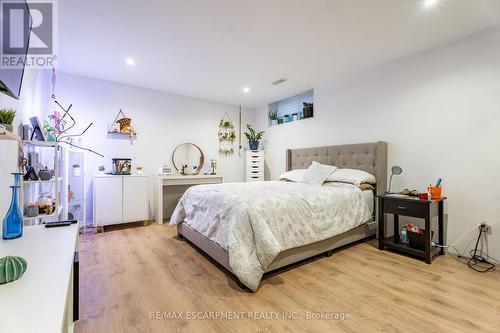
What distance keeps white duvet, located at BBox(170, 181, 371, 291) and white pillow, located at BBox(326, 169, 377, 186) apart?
15 centimetres

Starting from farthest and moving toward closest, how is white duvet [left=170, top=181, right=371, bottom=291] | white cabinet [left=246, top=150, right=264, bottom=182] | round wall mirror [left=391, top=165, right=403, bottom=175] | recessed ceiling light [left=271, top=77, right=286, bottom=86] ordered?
white cabinet [left=246, top=150, right=264, bottom=182]
recessed ceiling light [left=271, top=77, right=286, bottom=86]
round wall mirror [left=391, top=165, right=403, bottom=175]
white duvet [left=170, top=181, right=371, bottom=291]

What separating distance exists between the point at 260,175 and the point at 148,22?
3.30 m

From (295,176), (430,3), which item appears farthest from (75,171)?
(430,3)

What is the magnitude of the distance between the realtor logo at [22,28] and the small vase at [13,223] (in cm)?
74

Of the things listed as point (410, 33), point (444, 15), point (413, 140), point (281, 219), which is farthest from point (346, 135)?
point (281, 219)

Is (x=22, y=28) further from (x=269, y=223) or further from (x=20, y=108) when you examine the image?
(x=269, y=223)

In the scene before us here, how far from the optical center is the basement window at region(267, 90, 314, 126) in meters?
4.13

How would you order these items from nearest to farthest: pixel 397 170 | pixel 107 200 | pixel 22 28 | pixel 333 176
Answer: pixel 22 28 < pixel 397 170 < pixel 333 176 < pixel 107 200

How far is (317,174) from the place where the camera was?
3299 millimetres

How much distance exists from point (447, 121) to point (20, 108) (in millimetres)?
4243

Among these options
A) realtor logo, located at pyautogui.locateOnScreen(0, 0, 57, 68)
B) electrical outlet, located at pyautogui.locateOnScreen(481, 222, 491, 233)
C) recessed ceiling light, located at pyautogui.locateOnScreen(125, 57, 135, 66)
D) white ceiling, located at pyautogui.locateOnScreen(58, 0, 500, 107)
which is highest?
white ceiling, located at pyautogui.locateOnScreen(58, 0, 500, 107)

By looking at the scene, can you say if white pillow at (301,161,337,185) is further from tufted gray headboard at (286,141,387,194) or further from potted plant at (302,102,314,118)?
potted plant at (302,102,314,118)

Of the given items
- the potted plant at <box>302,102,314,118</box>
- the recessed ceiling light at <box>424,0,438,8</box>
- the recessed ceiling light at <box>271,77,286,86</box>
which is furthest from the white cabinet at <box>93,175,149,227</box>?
the recessed ceiling light at <box>424,0,438,8</box>

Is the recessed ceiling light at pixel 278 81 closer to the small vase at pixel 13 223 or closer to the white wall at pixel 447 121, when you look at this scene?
the white wall at pixel 447 121
